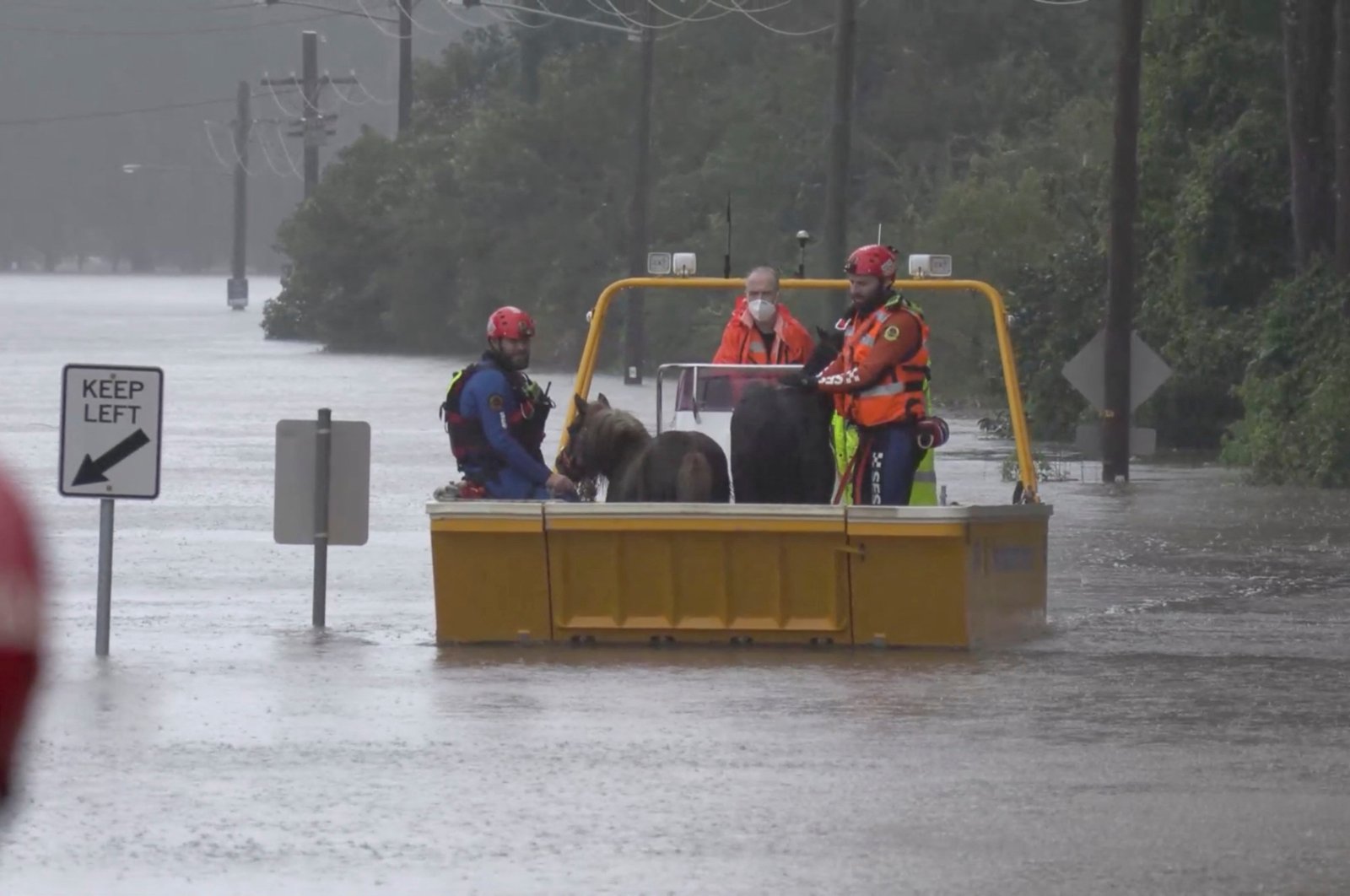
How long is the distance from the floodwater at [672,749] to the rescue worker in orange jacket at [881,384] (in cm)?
90

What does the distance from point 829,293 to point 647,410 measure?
276 cm

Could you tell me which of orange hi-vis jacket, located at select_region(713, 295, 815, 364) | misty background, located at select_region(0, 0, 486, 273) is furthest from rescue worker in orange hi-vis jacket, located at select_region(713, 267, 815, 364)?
misty background, located at select_region(0, 0, 486, 273)

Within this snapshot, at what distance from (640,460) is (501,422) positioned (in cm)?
73

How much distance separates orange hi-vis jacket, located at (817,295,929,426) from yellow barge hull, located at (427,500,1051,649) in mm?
660

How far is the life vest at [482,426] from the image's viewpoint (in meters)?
12.5

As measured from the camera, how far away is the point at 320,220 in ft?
233

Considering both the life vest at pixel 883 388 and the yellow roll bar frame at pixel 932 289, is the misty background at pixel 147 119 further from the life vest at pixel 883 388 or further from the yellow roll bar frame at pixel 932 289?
the life vest at pixel 883 388

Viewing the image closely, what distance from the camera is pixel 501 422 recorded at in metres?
12.4

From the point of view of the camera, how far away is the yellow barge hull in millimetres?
11469

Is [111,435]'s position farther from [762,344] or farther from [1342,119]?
[1342,119]

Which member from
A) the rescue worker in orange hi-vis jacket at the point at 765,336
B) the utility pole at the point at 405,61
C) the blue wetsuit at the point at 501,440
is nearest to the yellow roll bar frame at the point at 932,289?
the rescue worker in orange hi-vis jacket at the point at 765,336

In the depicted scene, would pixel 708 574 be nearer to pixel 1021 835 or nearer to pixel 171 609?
pixel 171 609

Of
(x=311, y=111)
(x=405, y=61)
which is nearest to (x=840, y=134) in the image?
(x=405, y=61)

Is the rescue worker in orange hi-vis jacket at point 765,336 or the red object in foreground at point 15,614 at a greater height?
the rescue worker in orange hi-vis jacket at point 765,336
